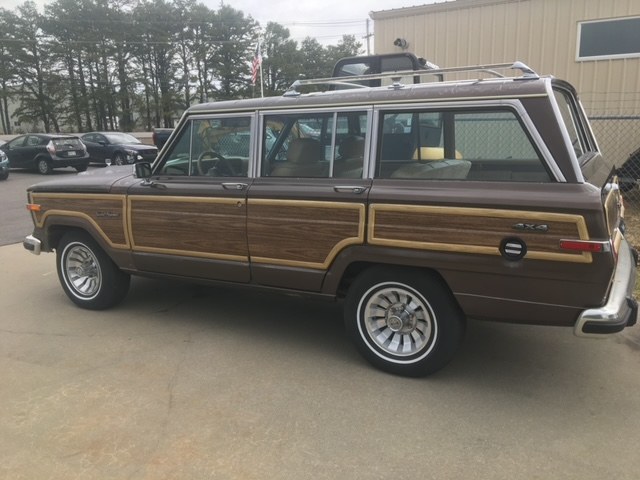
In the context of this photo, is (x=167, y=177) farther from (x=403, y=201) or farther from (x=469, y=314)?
(x=469, y=314)

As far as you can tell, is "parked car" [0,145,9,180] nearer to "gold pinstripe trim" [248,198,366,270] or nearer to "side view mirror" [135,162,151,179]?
"side view mirror" [135,162,151,179]

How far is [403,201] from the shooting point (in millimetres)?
3334

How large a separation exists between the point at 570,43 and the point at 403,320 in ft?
26.6

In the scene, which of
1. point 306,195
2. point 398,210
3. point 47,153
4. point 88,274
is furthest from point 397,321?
point 47,153

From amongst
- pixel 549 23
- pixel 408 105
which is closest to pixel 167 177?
pixel 408 105

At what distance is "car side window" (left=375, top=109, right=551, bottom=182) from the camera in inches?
124

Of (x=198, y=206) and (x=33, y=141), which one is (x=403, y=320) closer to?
(x=198, y=206)

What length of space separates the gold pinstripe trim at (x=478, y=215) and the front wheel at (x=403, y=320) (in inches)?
8.8

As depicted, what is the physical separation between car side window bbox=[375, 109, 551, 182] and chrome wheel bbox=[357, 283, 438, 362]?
0.78 metres

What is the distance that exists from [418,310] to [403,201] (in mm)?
735

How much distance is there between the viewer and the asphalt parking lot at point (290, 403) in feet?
8.93

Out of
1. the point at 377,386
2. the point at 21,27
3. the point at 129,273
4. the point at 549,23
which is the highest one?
the point at 21,27

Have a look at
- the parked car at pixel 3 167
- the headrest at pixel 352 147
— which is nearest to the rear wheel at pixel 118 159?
the parked car at pixel 3 167

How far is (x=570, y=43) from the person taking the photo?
9430mm
